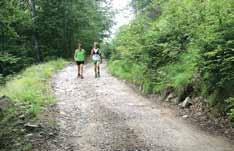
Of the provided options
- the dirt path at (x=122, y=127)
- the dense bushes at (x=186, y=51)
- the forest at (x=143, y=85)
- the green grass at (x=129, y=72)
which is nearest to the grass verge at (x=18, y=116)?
the forest at (x=143, y=85)

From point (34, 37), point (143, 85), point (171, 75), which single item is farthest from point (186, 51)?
point (34, 37)

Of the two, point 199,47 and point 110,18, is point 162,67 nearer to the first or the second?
point 199,47

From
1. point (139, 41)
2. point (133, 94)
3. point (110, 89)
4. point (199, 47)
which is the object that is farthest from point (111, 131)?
point (139, 41)

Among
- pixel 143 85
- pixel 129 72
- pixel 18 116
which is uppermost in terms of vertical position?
pixel 129 72

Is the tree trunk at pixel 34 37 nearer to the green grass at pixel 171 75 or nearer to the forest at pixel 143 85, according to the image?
the forest at pixel 143 85

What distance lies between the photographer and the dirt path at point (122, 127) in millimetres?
9031

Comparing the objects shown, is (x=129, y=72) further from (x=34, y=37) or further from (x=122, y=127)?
(x=34, y=37)

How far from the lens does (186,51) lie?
15344 mm

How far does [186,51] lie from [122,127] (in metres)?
5.84

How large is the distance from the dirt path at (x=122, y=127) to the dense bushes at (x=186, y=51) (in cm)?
133

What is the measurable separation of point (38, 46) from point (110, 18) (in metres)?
17.6

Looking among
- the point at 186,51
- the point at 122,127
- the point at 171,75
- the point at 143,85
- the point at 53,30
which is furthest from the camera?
the point at 53,30

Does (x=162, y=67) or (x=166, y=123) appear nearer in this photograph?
(x=166, y=123)

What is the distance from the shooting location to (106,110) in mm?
12883
